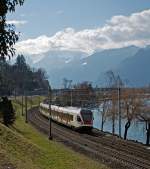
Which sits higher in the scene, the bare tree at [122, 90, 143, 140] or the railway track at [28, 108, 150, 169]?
the bare tree at [122, 90, 143, 140]

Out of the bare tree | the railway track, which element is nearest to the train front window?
the bare tree

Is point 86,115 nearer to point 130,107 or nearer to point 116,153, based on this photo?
point 130,107

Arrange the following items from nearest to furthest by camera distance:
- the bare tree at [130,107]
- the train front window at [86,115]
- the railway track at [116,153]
A: the railway track at [116,153]
the train front window at [86,115]
the bare tree at [130,107]

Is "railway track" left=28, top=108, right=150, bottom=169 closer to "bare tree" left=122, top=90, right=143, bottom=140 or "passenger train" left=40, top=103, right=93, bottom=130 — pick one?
"passenger train" left=40, top=103, right=93, bottom=130

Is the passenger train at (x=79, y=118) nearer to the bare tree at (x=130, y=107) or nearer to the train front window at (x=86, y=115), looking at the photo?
the train front window at (x=86, y=115)

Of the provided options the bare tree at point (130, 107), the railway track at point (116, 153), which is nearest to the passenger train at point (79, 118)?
the bare tree at point (130, 107)

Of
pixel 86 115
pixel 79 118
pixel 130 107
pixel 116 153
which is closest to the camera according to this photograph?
pixel 116 153

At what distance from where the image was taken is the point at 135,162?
31.3 m

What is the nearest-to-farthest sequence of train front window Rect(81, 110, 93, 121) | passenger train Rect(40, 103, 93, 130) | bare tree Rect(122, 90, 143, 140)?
passenger train Rect(40, 103, 93, 130) → train front window Rect(81, 110, 93, 121) → bare tree Rect(122, 90, 143, 140)

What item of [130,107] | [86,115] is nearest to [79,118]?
[86,115]

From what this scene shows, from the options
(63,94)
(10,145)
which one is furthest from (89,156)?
(63,94)

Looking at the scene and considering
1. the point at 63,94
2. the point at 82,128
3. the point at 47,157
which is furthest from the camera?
the point at 63,94

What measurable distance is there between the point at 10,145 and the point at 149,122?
34532 millimetres

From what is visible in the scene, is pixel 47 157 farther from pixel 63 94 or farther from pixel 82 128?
pixel 63 94
